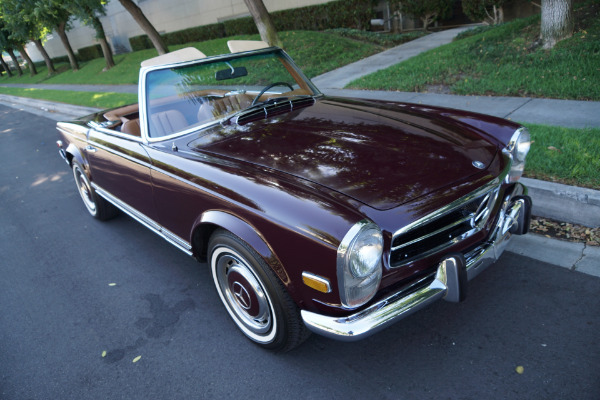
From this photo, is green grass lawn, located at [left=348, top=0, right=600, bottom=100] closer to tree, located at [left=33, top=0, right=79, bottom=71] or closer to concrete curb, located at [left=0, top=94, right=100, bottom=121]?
concrete curb, located at [left=0, top=94, right=100, bottom=121]

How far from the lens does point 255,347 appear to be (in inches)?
103

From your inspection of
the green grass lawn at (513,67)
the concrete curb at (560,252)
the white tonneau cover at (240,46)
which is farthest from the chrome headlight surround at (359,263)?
the green grass lawn at (513,67)

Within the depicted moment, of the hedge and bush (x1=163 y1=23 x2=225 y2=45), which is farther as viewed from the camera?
bush (x1=163 y1=23 x2=225 y2=45)

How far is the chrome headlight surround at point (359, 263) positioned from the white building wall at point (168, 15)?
53.6ft

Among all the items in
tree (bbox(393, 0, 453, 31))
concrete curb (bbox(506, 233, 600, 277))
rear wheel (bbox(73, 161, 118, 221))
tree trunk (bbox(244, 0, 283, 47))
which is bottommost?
concrete curb (bbox(506, 233, 600, 277))

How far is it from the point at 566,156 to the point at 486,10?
406 inches

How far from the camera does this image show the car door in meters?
3.17

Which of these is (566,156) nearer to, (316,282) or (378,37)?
(316,282)

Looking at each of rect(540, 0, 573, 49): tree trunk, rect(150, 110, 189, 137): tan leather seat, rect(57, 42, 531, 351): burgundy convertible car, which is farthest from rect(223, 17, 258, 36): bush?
rect(150, 110, 189, 137): tan leather seat

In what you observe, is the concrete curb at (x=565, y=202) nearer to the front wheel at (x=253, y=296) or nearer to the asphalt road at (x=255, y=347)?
the asphalt road at (x=255, y=347)

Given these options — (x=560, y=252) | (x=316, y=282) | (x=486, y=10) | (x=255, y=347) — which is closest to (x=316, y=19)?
(x=486, y=10)

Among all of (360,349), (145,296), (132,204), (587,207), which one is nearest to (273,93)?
Result: (132,204)

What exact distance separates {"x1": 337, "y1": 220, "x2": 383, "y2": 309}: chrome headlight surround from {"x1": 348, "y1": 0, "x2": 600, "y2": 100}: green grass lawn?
5156 millimetres

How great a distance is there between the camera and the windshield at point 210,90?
3.17 metres
